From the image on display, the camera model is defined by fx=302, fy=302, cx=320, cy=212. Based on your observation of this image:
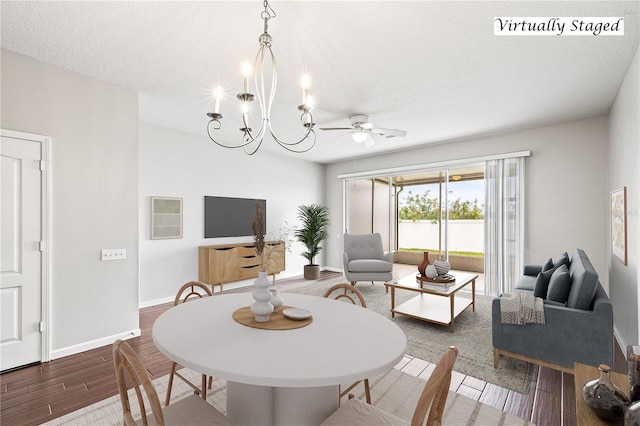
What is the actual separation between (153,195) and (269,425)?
13.6 feet

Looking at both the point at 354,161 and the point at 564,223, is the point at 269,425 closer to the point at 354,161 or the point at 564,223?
the point at 564,223

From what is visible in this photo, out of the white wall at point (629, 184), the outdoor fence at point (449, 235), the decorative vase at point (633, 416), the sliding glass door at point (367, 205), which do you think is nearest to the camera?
the decorative vase at point (633, 416)

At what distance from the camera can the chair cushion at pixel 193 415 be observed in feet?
4.00

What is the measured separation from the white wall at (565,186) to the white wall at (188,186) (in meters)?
4.10

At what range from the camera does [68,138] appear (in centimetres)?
291

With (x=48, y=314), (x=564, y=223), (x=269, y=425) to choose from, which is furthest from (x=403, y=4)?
(x=564, y=223)

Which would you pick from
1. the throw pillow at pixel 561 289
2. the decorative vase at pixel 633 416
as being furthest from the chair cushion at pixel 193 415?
the throw pillow at pixel 561 289

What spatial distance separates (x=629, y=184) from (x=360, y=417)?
10.6 feet

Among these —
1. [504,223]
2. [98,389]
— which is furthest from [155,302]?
[504,223]

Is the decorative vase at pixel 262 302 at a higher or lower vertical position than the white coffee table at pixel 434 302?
higher

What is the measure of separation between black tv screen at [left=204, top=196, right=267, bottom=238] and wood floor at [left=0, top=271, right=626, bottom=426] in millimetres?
2686

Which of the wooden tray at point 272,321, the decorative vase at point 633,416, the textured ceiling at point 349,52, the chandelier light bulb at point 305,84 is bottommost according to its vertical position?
the decorative vase at point 633,416

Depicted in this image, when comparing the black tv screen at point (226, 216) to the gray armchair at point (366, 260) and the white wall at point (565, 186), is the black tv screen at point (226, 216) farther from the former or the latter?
the white wall at point (565, 186)

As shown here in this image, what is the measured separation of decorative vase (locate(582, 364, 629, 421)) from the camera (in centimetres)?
105
